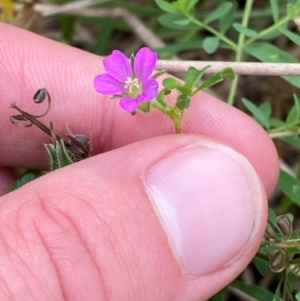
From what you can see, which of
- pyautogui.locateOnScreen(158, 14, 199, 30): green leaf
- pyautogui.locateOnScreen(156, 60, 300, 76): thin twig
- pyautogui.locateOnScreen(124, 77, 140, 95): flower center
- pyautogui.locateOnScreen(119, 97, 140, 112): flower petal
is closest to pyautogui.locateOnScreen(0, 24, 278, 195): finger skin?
pyautogui.locateOnScreen(156, 60, 300, 76): thin twig

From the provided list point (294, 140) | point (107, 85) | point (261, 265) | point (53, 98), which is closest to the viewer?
point (107, 85)

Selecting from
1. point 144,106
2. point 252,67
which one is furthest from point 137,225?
point 252,67

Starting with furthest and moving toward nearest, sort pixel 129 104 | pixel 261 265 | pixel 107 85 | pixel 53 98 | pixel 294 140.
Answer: pixel 53 98, pixel 294 140, pixel 261 265, pixel 107 85, pixel 129 104

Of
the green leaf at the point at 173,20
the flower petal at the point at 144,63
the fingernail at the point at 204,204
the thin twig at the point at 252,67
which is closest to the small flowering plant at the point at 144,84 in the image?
the flower petal at the point at 144,63

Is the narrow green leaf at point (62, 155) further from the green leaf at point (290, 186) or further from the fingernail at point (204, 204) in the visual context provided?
the green leaf at point (290, 186)

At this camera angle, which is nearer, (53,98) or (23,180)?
(23,180)

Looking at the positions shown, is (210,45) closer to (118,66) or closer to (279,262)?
(118,66)

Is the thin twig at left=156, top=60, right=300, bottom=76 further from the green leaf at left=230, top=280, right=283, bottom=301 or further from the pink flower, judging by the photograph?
the green leaf at left=230, top=280, right=283, bottom=301

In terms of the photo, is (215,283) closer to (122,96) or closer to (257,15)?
Result: (122,96)
